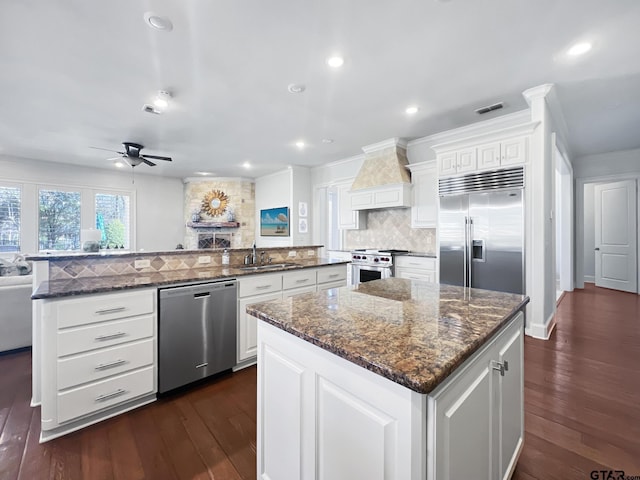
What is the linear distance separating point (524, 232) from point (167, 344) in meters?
3.71

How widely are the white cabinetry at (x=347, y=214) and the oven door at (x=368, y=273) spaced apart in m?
0.98

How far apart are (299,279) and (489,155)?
2731 millimetres

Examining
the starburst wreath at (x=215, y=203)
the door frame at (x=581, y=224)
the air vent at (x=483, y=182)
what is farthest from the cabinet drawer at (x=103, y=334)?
the door frame at (x=581, y=224)

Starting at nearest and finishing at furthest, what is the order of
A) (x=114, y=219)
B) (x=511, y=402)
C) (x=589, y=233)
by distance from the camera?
1. (x=511, y=402)
2. (x=589, y=233)
3. (x=114, y=219)

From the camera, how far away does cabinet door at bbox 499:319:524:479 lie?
120 cm

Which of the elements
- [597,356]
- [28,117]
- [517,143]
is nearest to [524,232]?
[517,143]

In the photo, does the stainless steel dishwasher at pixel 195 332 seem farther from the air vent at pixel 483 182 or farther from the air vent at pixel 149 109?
the air vent at pixel 483 182

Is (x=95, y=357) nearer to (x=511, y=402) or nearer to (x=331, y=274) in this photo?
(x=331, y=274)

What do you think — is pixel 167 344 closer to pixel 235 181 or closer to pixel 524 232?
pixel 524 232

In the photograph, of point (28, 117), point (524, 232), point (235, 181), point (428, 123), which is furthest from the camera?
point (235, 181)

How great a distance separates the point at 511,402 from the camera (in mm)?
1284

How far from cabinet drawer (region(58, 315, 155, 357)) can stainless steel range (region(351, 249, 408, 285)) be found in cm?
294

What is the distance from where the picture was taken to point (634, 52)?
2.38m

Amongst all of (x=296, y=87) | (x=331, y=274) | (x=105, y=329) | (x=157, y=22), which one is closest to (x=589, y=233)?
(x=331, y=274)
